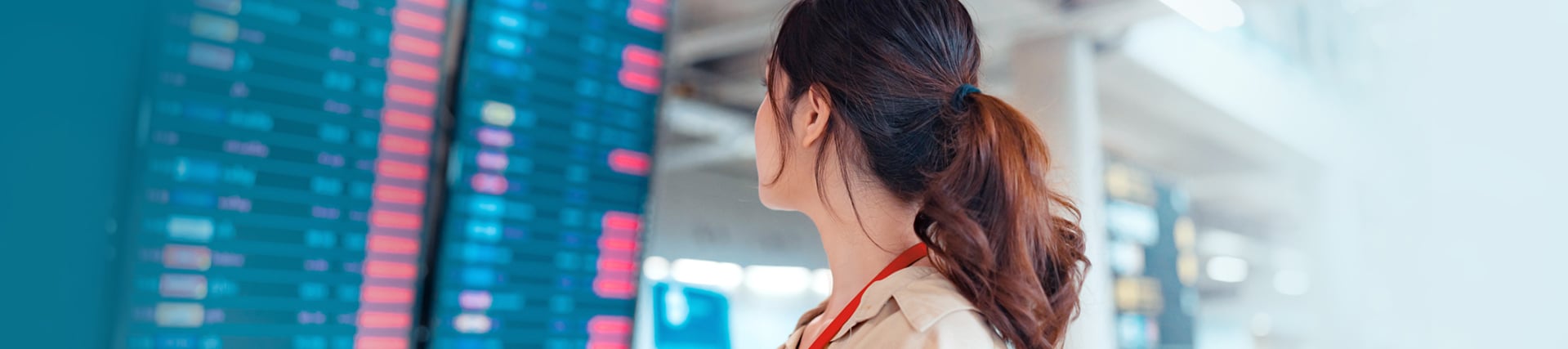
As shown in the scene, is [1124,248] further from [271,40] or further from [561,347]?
[271,40]

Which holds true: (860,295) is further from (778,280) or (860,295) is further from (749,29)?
(778,280)

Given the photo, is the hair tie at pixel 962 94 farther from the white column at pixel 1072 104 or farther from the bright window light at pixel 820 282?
the bright window light at pixel 820 282

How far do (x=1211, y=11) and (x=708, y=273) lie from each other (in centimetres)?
601

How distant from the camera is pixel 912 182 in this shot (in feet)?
3.08

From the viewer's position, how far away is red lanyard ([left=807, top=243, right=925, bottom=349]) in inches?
35.2

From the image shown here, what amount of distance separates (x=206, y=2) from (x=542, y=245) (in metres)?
0.80

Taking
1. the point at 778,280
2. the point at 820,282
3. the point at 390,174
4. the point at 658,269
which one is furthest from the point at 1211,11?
the point at 820,282

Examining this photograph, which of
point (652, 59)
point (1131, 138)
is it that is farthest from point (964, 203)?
point (1131, 138)

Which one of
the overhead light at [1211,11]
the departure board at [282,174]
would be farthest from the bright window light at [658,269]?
the departure board at [282,174]

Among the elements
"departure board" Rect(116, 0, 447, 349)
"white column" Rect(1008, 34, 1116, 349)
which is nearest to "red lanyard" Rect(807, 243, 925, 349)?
"departure board" Rect(116, 0, 447, 349)

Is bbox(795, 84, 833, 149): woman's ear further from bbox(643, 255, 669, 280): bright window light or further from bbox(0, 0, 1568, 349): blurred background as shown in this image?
bbox(643, 255, 669, 280): bright window light

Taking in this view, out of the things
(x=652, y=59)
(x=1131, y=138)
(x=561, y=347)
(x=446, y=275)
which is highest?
(x=1131, y=138)

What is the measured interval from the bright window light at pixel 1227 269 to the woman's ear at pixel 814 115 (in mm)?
6362

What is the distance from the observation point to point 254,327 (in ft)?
5.77
